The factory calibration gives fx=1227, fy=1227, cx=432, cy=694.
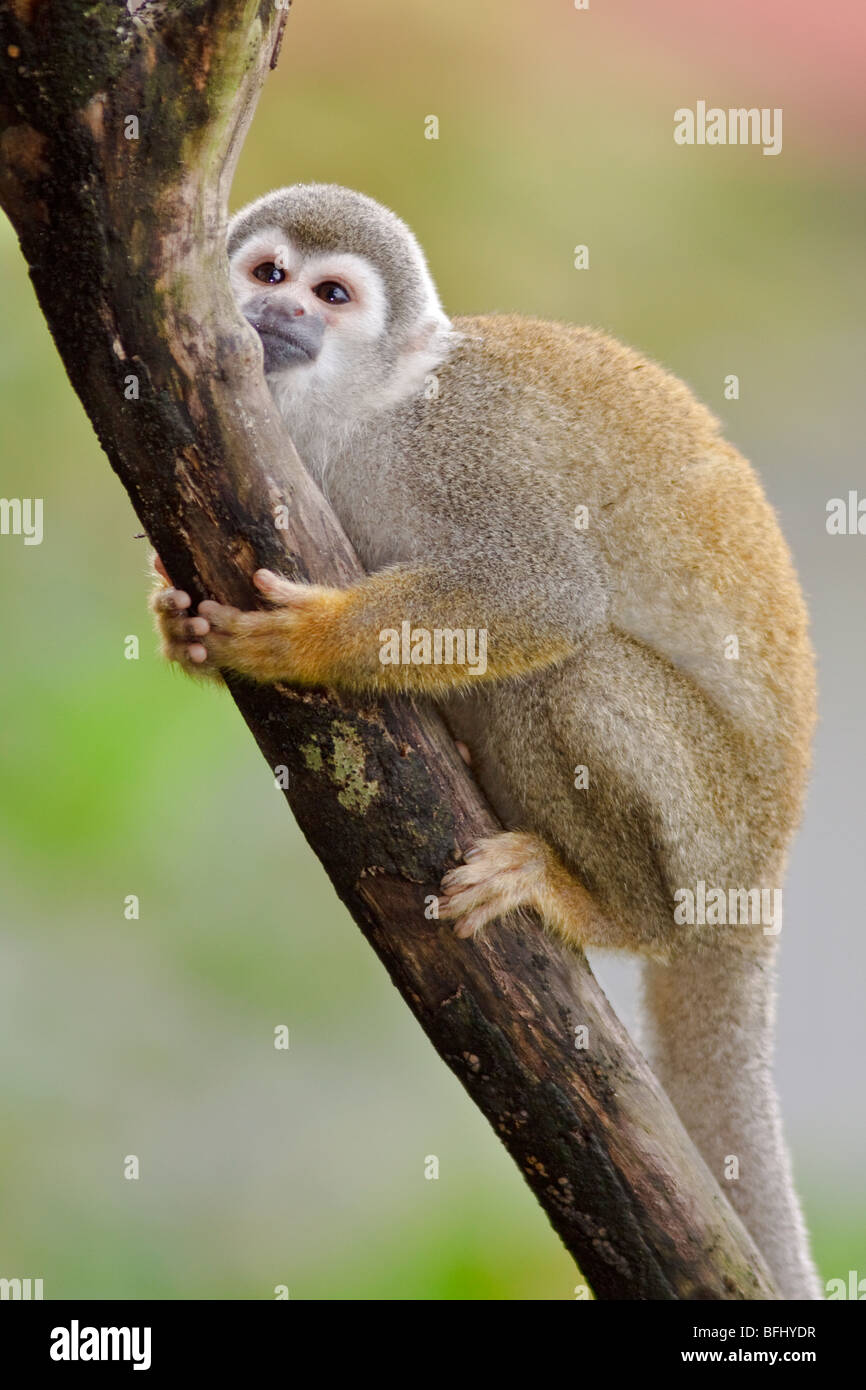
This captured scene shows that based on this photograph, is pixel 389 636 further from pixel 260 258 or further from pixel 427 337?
pixel 260 258

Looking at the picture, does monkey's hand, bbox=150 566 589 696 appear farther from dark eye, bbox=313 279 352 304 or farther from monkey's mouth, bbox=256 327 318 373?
dark eye, bbox=313 279 352 304

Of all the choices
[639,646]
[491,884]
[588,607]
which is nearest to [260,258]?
[588,607]

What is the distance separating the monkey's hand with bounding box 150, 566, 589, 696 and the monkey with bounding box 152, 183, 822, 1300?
0.03ft

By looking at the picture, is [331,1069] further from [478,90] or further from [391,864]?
[478,90]

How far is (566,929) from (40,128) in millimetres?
2056

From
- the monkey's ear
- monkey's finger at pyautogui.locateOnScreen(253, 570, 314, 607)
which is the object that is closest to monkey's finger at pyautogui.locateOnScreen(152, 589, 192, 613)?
monkey's finger at pyautogui.locateOnScreen(253, 570, 314, 607)

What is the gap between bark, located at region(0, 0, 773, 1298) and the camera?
2.22 metres

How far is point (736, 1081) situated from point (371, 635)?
1.72 metres

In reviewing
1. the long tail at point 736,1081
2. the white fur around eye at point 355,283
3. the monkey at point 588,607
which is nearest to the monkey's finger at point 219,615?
the monkey at point 588,607

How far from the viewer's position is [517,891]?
284 centimetres

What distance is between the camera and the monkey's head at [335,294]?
3.23 meters

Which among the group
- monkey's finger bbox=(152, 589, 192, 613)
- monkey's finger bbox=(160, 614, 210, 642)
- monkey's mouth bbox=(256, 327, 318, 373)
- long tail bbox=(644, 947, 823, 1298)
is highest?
monkey's mouth bbox=(256, 327, 318, 373)
